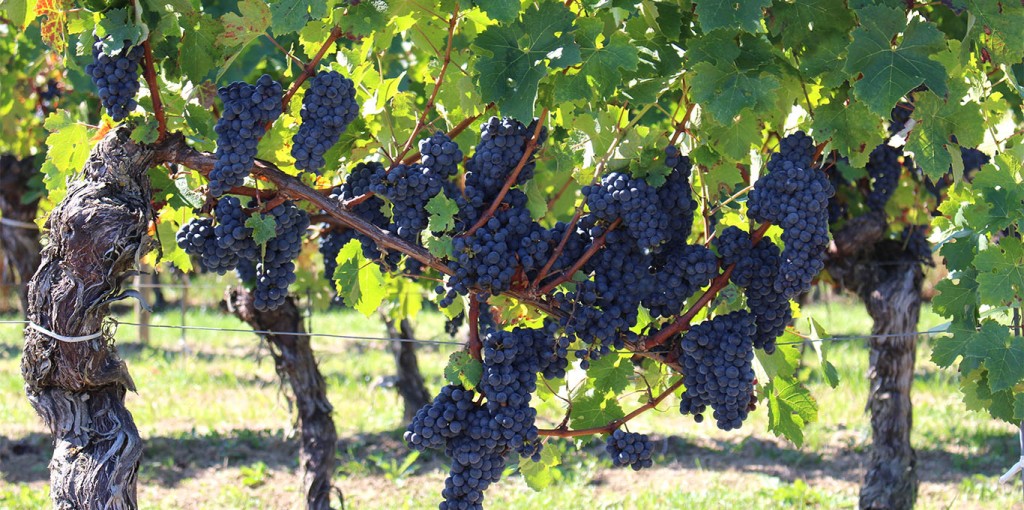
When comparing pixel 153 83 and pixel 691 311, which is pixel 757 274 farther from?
pixel 153 83

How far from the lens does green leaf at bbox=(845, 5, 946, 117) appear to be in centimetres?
221

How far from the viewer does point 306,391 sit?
482 cm

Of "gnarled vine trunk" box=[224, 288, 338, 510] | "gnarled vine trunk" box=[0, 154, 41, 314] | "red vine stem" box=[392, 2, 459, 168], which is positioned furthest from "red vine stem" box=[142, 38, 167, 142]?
"gnarled vine trunk" box=[0, 154, 41, 314]

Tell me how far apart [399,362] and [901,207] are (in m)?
3.61

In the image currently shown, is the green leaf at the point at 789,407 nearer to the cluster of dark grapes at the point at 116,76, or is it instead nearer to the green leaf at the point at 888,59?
the green leaf at the point at 888,59

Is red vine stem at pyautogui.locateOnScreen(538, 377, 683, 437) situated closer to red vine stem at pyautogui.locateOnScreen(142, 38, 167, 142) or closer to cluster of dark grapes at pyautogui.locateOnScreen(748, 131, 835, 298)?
cluster of dark grapes at pyautogui.locateOnScreen(748, 131, 835, 298)

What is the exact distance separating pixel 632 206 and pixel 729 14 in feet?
1.58

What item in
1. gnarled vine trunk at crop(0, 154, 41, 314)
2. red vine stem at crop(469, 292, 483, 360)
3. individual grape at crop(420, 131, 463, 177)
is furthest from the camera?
gnarled vine trunk at crop(0, 154, 41, 314)

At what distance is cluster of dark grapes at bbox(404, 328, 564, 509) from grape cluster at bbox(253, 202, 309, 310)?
1.79ft

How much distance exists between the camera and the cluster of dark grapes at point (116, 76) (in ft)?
7.58

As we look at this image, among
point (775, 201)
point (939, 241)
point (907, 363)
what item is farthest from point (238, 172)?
point (907, 363)

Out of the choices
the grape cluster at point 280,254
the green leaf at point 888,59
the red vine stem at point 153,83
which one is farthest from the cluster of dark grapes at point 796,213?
the red vine stem at point 153,83

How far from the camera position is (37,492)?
18.2 feet

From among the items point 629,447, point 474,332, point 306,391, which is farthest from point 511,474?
point 474,332
